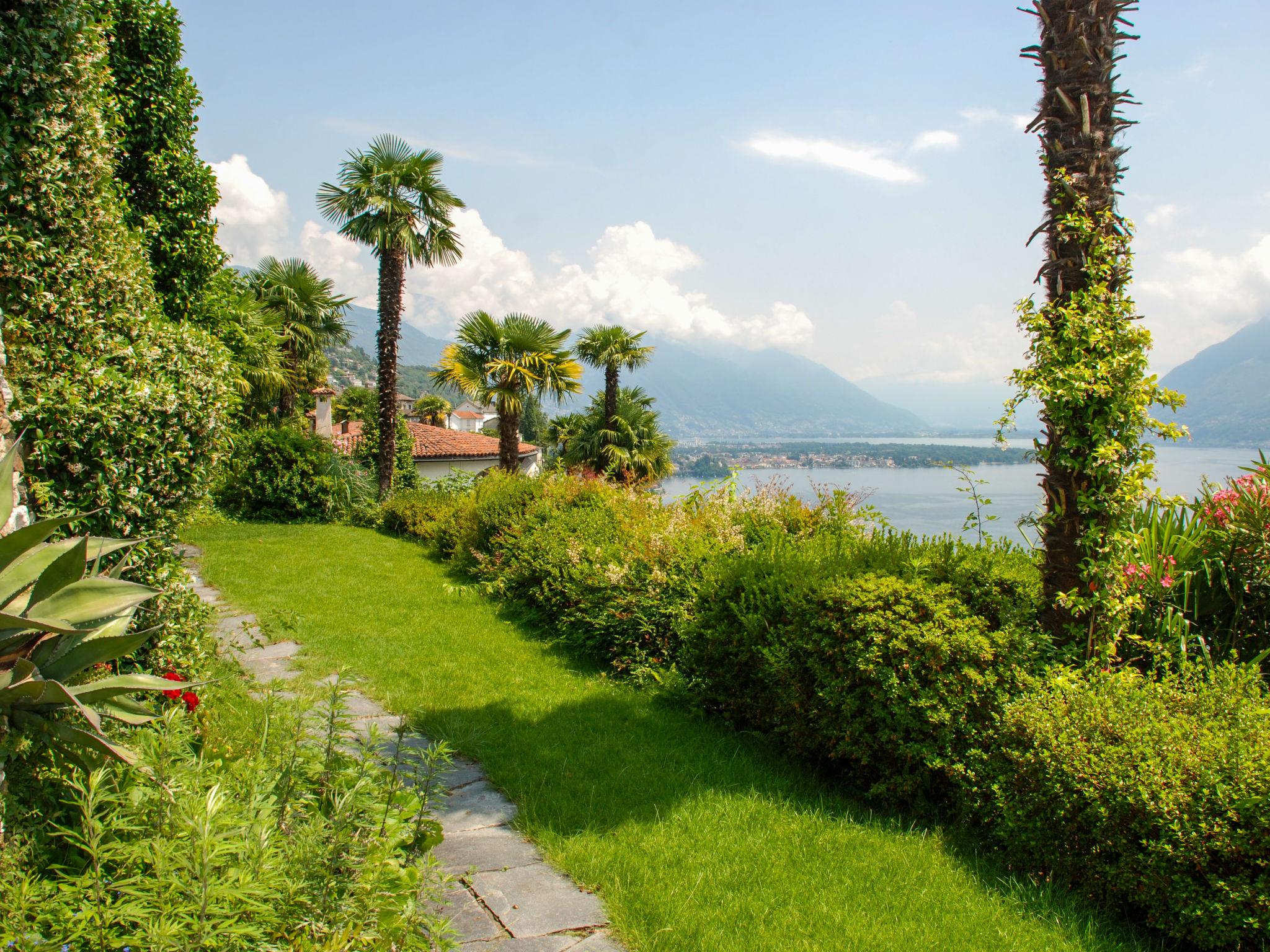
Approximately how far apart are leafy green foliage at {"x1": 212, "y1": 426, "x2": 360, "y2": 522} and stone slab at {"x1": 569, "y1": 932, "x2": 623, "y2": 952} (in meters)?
15.9

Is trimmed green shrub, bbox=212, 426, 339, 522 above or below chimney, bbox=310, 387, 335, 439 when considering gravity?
below

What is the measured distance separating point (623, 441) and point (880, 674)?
22.7 meters

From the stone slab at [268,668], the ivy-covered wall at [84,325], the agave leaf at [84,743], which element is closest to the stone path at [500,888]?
the agave leaf at [84,743]

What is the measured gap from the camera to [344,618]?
7.99 m

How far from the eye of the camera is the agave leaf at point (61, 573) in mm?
2613

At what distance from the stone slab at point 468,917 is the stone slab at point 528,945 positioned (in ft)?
0.12

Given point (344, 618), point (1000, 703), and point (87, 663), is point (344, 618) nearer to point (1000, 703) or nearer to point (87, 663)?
point (87, 663)

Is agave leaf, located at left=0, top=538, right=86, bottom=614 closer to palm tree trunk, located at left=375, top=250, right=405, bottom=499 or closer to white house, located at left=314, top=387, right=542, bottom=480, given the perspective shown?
palm tree trunk, located at left=375, top=250, right=405, bottom=499

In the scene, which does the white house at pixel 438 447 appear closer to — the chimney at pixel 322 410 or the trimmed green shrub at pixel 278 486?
the chimney at pixel 322 410

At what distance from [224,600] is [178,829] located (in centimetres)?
699

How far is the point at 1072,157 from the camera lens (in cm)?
413

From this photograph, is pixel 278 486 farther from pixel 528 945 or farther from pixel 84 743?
pixel 528 945

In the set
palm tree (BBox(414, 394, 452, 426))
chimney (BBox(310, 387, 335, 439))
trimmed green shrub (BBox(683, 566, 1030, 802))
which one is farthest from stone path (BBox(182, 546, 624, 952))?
palm tree (BBox(414, 394, 452, 426))

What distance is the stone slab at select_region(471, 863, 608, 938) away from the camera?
3.01 meters
